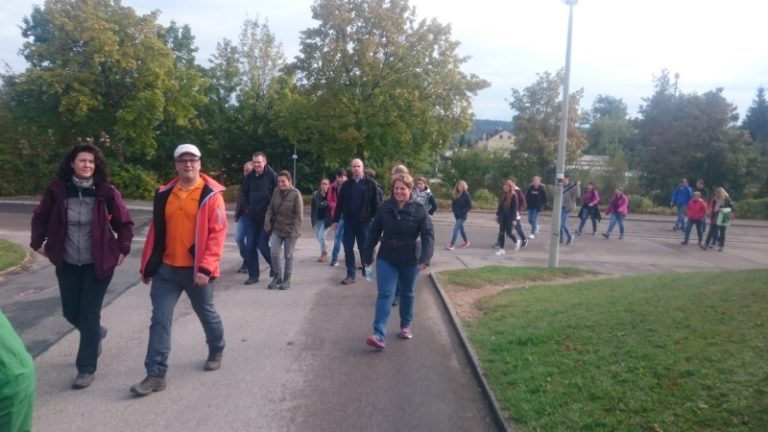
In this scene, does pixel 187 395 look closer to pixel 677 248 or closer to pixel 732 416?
pixel 732 416

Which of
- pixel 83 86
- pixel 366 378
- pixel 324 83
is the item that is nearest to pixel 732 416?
pixel 366 378

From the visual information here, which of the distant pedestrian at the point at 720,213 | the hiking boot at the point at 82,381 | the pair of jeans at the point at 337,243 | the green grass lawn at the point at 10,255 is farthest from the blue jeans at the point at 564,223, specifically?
the hiking boot at the point at 82,381

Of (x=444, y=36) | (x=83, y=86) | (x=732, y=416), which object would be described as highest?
(x=444, y=36)

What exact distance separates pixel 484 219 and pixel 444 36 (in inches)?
360

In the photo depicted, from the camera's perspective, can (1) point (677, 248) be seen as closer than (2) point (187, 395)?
No

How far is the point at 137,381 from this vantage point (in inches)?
209

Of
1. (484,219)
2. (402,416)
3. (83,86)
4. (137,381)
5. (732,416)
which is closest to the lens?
(732,416)

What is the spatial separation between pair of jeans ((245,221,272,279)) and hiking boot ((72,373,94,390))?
4299 mm

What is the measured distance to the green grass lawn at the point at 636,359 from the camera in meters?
4.25

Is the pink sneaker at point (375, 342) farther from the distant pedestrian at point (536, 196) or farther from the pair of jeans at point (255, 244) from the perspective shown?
the distant pedestrian at point (536, 196)

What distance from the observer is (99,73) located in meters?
28.9

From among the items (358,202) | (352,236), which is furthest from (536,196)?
(358,202)

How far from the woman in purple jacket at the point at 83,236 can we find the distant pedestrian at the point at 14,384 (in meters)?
2.97

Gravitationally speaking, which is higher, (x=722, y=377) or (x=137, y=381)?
(x=722, y=377)
